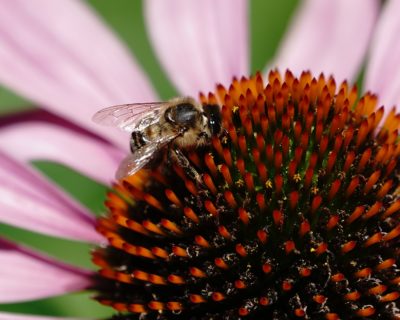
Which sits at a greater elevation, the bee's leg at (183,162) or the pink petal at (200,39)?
the pink petal at (200,39)

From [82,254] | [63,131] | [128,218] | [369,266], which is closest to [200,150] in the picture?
[128,218]

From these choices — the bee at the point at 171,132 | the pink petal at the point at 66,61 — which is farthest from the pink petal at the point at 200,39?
the bee at the point at 171,132

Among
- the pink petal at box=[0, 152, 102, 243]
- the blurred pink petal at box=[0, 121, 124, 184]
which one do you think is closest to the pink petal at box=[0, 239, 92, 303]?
the pink petal at box=[0, 152, 102, 243]

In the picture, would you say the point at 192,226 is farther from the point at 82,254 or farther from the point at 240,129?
the point at 82,254

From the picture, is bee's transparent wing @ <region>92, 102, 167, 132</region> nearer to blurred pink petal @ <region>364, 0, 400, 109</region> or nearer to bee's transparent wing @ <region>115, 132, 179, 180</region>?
bee's transparent wing @ <region>115, 132, 179, 180</region>

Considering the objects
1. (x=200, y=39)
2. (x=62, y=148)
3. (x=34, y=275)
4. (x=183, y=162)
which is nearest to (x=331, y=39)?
(x=200, y=39)

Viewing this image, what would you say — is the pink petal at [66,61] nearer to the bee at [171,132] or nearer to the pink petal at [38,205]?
the pink petal at [38,205]
